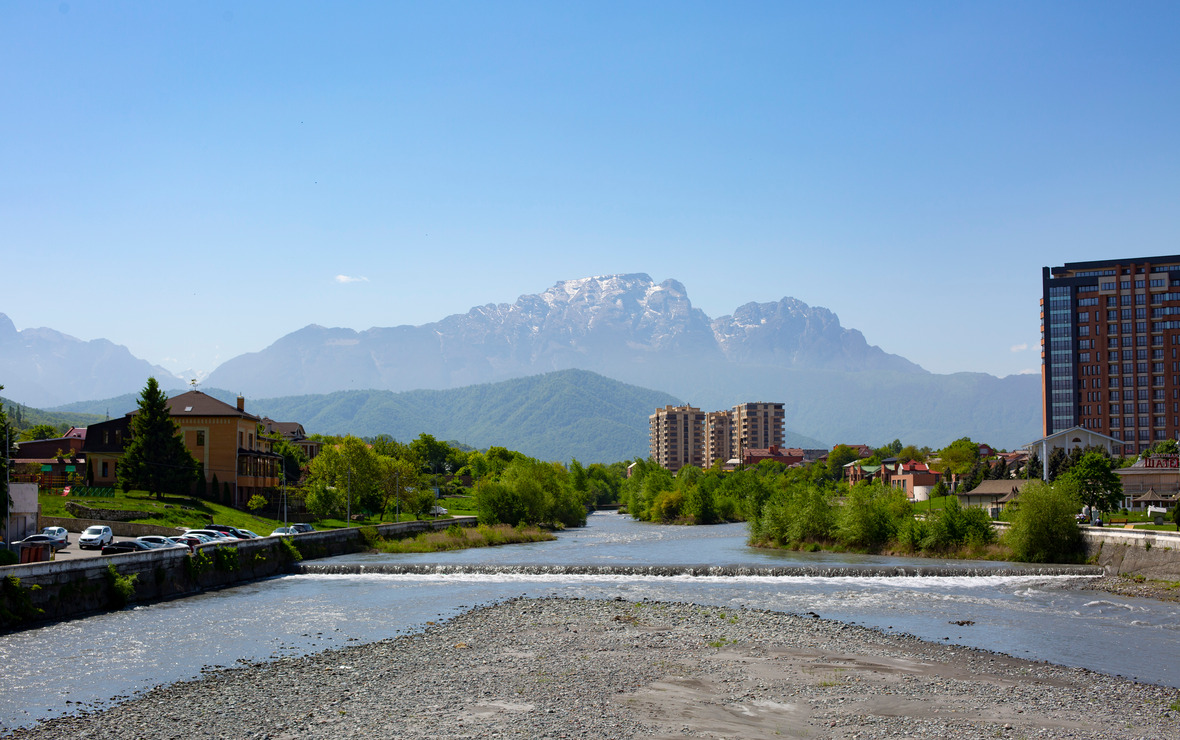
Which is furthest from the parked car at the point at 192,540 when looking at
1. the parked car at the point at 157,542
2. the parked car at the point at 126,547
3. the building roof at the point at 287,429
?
the building roof at the point at 287,429

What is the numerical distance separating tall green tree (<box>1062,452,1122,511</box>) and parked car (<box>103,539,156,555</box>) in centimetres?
8345

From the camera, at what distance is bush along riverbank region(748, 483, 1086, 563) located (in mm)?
70625

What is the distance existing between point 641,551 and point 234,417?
159ft

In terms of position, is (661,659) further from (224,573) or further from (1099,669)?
(224,573)

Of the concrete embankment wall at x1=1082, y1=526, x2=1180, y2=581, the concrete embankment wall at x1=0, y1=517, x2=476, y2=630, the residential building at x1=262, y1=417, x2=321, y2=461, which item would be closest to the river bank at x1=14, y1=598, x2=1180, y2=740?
the concrete embankment wall at x1=0, y1=517, x2=476, y2=630

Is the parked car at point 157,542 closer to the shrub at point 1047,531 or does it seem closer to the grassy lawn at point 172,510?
the grassy lawn at point 172,510

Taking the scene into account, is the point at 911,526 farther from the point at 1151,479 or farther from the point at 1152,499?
the point at 1151,479

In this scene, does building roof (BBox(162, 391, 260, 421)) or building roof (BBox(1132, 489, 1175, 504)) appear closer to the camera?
building roof (BBox(162, 391, 260, 421))

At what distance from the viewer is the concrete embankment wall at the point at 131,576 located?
3959cm

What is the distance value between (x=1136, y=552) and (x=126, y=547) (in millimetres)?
65174

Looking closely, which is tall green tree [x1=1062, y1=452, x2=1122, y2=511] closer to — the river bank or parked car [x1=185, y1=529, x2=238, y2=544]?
the river bank

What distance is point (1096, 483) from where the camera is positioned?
307 feet

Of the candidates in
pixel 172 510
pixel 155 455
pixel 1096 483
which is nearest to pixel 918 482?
pixel 1096 483

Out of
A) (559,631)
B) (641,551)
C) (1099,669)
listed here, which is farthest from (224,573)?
(1099,669)
